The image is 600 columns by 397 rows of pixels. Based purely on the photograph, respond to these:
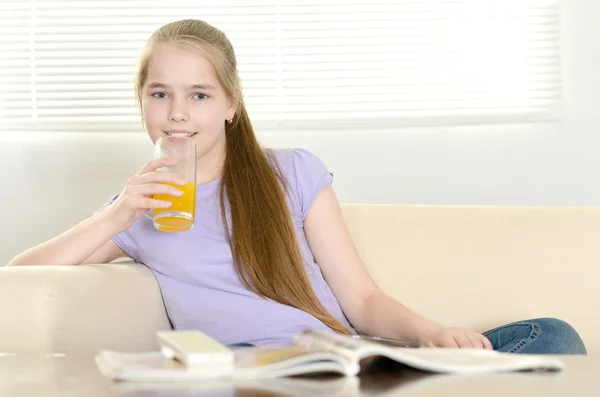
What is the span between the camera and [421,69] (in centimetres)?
263

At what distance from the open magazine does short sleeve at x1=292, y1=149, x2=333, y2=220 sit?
2.90ft

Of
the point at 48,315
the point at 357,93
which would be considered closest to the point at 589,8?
the point at 357,93

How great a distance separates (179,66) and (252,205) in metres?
0.33

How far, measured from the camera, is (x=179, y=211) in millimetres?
1560

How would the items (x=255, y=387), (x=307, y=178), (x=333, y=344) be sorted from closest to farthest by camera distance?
1. (x=255, y=387)
2. (x=333, y=344)
3. (x=307, y=178)

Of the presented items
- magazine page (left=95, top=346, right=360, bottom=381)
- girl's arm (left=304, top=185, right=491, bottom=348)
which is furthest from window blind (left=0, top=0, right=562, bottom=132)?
magazine page (left=95, top=346, right=360, bottom=381)

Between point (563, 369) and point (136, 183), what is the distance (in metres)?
0.90

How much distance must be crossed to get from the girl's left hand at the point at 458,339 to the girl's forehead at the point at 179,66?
28.0 inches

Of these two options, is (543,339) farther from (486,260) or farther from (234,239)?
(234,239)

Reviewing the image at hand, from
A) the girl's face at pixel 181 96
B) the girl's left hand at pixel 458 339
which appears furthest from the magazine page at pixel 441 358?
the girl's face at pixel 181 96

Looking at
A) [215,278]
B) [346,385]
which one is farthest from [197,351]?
[215,278]

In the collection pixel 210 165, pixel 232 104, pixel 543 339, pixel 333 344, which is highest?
pixel 232 104

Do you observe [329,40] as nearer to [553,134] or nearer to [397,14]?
[397,14]

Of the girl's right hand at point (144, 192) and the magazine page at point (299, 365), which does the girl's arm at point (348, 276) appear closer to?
the girl's right hand at point (144, 192)
